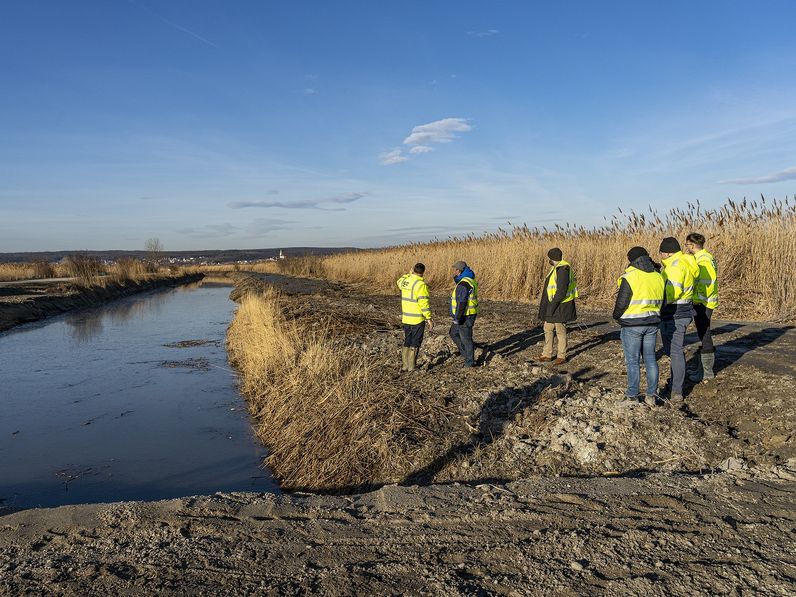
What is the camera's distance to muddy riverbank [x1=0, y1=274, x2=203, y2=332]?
21.3 metres

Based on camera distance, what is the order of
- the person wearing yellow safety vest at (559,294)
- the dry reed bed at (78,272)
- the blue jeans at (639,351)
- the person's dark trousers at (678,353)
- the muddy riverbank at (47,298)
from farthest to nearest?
the dry reed bed at (78,272)
the muddy riverbank at (47,298)
the person wearing yellow safety vest at (559,294)
the person's dark trousers at (678,353)
the blue jeans at (639,351)

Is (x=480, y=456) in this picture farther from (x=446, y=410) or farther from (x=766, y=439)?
(x=766, y=439)

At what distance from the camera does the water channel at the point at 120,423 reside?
6.56 metres

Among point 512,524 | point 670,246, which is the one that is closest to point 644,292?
point 670,246

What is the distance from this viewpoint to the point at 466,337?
8.68 metres

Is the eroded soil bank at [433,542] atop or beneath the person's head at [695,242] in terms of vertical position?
beneath

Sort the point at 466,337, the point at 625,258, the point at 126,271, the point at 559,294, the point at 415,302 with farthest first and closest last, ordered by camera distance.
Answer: the point at 126,271 → the point at 625,258 → the point at 466,337 → the point at 415,302 → the point at 559,294

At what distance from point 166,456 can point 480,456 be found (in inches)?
162

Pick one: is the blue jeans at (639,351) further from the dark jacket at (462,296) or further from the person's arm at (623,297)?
the dark jacket at (462,296)

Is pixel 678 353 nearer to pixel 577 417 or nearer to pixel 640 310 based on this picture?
pixel 640 310

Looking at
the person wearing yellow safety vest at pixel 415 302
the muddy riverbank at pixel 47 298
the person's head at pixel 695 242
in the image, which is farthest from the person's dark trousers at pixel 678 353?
the muddy riverbank at pixel 47 298

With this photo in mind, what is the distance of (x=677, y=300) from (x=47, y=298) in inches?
1006

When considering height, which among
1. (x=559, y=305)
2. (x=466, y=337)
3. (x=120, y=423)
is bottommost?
(x=120, y=423)

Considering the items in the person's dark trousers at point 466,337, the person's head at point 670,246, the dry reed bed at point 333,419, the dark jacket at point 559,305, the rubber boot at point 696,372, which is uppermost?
the person's head at point 670,246
